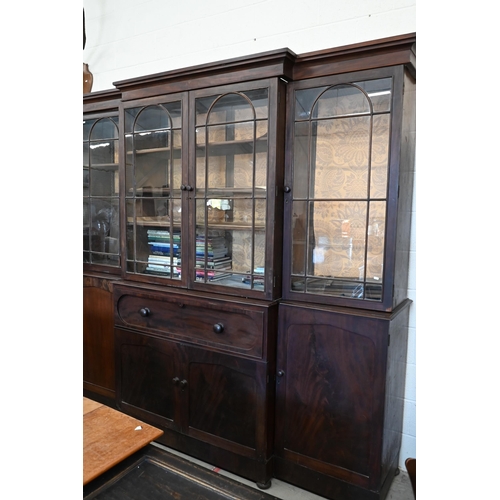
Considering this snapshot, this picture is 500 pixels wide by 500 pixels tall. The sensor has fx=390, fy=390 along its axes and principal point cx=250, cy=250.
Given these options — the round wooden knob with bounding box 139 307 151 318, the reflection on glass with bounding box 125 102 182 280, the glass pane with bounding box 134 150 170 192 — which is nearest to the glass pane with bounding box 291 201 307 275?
the reflection on glass with bounding box 125 102 182 280

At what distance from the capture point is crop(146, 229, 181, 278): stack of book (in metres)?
→ 2.15

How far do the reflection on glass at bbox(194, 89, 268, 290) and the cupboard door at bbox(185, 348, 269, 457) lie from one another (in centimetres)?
41

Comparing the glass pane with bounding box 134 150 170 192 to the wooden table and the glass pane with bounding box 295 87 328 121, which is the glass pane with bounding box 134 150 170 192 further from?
the wooden table

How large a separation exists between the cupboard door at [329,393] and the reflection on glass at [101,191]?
1336mm

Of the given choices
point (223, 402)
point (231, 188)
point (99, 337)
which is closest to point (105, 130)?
point (231, 188)

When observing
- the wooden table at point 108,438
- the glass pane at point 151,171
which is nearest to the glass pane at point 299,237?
the glass pane at point 151,171

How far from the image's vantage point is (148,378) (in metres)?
2.24

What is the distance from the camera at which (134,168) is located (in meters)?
2.27

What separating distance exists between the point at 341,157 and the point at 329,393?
3.56ft

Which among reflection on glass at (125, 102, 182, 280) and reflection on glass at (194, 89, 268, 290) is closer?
reflection on glass at (194, 89, 268, 290)

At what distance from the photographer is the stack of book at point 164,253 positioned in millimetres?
2154

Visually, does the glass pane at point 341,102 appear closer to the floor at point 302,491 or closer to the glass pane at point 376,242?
the glass pane at point 376,242
